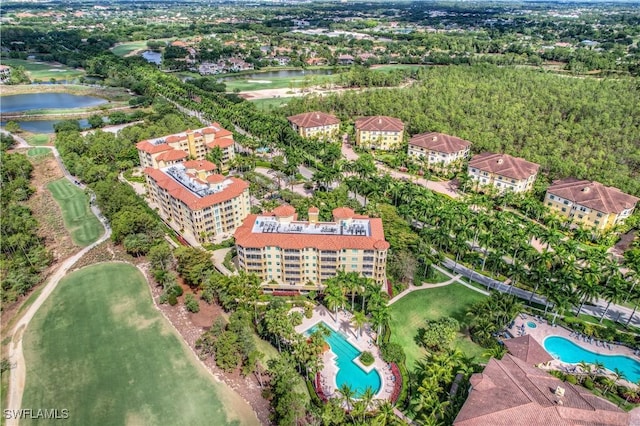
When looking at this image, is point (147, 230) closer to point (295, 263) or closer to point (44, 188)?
point (295, 263)

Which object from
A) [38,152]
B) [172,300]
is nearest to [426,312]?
[172,300]

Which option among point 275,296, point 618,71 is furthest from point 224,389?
point 618,71

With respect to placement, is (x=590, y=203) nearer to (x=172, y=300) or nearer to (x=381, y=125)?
(x=381, y=125)

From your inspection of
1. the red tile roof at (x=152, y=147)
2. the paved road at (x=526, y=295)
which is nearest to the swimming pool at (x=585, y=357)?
the paved road at (x=526, y=295)

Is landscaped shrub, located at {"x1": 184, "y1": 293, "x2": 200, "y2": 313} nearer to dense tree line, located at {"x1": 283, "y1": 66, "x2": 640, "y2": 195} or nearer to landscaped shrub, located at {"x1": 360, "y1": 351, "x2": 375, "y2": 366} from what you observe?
landscaped shrub, located at {"x1": 360, "y1": 351, "x2": 375, "y2": 366}

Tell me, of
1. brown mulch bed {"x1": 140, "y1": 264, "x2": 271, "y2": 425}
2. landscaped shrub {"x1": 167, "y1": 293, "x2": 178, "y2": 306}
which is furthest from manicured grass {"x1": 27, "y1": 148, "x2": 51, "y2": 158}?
landscaped shrub {"x1": 167, "y1": 293, "x2": 178, "y2": 306}

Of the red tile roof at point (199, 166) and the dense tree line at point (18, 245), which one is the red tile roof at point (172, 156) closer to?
the red tile roof at point (199, 166)
